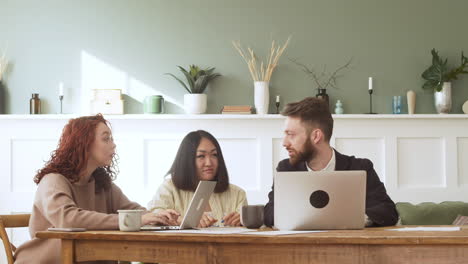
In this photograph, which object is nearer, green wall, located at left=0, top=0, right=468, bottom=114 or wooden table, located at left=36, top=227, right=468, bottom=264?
wooden table, located at left=36, top=227, right=468, bottom=264

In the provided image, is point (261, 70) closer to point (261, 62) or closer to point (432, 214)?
point (261, 62)

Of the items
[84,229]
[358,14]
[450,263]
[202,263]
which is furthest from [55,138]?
[450,263]

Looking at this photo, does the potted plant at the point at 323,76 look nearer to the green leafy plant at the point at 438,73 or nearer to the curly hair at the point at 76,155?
the green leafy plant at the point at 438,73

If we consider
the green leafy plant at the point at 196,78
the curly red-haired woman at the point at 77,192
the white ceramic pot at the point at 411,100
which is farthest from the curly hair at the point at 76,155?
the white ceramic pot at the point at 411,100

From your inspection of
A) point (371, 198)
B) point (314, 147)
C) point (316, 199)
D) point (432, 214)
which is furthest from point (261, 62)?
point (316, 199)

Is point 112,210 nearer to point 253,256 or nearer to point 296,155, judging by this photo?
point 296,155

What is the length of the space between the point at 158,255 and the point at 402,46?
3.57 meters

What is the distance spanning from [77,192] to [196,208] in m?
0.62

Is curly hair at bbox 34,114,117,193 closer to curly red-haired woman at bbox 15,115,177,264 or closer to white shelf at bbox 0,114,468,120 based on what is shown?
curly red-haired woman at bbox 15,115,177,264

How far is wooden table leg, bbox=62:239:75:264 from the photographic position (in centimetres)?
256

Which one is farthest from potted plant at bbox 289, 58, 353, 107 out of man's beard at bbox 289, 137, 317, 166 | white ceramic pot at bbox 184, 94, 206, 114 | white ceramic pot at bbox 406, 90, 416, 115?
man's beard at bbox 289, 137, 317, 166

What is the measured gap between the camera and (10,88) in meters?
5.54

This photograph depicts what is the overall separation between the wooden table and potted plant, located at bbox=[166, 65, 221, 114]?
9.36 ft

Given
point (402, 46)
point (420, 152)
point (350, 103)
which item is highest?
point (402, 46)
